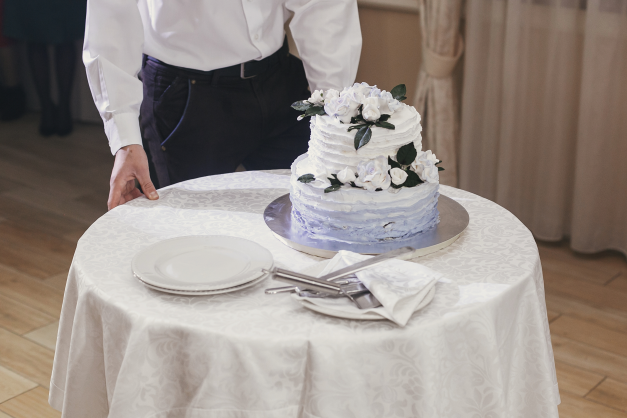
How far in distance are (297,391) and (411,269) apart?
0.26 metres

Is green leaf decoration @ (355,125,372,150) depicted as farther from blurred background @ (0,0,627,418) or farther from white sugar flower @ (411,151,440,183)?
blurred background @ (0,0,627,418)

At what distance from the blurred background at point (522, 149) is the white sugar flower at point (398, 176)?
1.17 metres

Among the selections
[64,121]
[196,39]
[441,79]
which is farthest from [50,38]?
[196,39]

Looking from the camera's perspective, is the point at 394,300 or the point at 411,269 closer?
the point at 394,300

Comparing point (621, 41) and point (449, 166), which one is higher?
point (621, 41)

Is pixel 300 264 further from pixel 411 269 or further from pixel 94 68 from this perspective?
pixel 94 68

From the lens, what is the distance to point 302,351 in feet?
3.01

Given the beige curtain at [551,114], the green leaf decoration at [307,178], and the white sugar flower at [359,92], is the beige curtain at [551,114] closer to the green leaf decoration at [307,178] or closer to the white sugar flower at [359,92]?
the white sugar flower at [359,92]

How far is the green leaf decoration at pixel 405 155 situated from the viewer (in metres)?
1.13

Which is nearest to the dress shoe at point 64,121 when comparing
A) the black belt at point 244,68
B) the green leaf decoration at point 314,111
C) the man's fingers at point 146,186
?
the black belt at point 244,68

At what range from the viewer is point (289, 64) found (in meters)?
1.96

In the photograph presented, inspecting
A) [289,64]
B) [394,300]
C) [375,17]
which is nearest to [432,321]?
[394,300]

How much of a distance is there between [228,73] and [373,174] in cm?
85

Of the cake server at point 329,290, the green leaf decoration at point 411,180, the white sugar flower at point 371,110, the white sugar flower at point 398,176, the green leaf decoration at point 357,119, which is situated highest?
the white sugar flower at point 371,110
